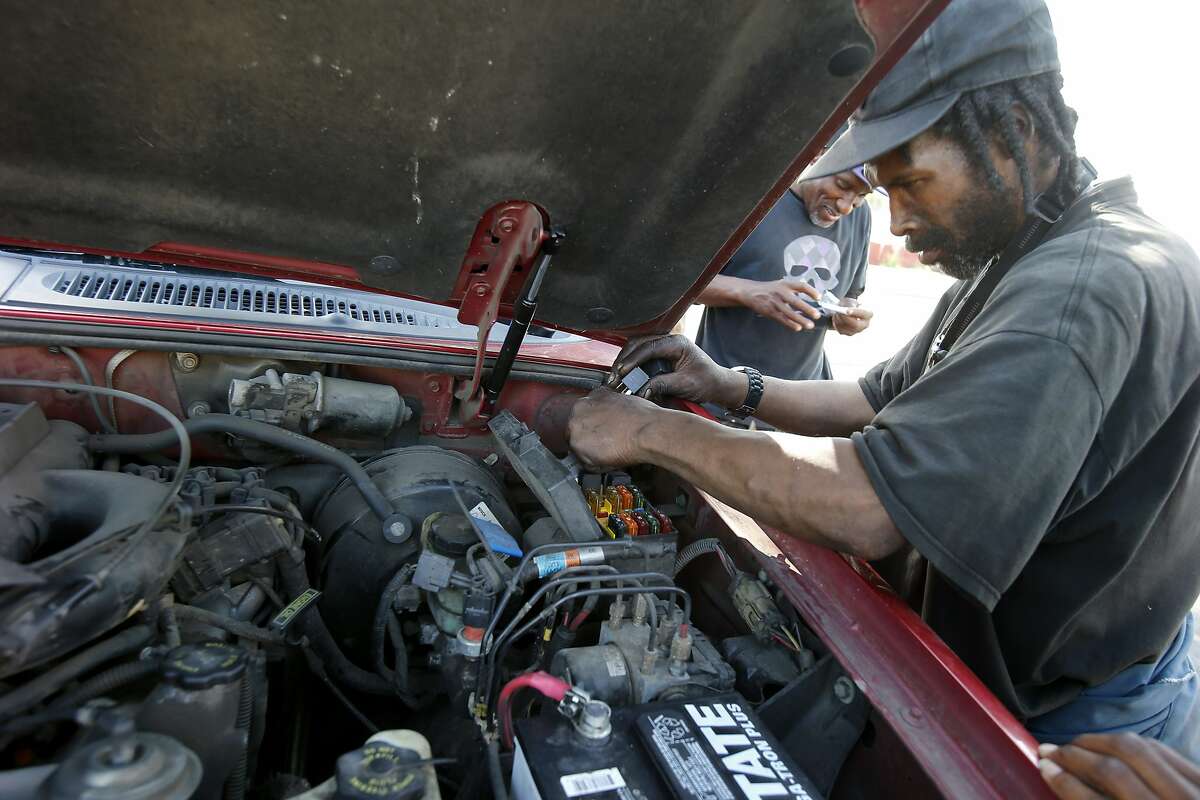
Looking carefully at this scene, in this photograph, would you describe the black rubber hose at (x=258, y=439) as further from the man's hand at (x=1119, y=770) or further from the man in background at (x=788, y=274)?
the man in background at (x=788, y=274)

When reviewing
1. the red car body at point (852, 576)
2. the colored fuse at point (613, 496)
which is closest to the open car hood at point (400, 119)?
the red car body at point (852, 576)

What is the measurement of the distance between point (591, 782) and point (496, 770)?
0.15 m

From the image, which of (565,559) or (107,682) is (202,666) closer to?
(107,682)

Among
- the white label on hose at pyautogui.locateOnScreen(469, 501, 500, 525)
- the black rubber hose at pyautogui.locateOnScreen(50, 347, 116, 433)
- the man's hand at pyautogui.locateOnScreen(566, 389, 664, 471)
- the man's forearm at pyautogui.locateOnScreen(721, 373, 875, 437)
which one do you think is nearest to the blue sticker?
the white label on hose at pyautogui.locateOnScreen(469, 501, 500, 525)

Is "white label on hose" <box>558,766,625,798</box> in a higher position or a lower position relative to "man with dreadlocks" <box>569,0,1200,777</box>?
lower

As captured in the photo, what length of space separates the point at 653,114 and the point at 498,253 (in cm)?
46

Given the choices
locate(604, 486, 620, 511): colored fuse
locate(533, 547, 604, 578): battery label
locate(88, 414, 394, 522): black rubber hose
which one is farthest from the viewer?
locate(604, 486, 620, 511): colored fuse

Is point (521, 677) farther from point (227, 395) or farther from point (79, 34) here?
point (79, 34)

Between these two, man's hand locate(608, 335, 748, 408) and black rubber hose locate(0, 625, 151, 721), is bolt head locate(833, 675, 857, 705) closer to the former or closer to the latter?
man's hand locate(608, 335, 748, 408)

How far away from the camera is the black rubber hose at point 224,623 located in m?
1.13

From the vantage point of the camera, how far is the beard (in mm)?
1443

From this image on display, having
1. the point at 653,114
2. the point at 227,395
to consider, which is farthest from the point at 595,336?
the point at 227,395

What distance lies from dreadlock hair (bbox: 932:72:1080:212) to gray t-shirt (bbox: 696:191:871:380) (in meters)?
1.42

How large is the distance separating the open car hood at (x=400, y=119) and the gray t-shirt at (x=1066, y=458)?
527 mm
